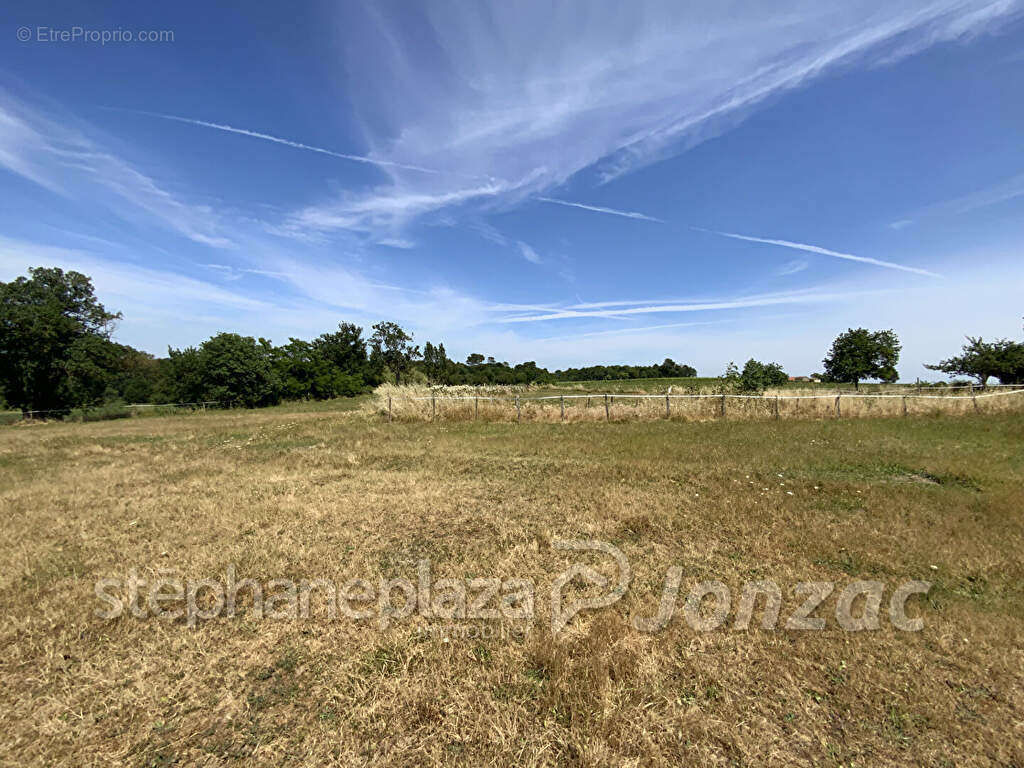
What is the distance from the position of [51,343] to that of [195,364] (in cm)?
1445

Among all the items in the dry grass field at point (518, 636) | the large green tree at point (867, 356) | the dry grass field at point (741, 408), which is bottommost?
the dry grass field at point (518, 636)

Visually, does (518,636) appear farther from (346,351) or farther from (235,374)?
(346,351)

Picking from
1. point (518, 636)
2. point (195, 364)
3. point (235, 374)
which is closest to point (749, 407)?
point (518, 636)

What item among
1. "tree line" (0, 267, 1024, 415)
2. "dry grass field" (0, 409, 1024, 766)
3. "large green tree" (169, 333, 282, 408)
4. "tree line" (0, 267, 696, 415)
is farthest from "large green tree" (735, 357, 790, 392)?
"large green tree" (169, 333, 282, 408)

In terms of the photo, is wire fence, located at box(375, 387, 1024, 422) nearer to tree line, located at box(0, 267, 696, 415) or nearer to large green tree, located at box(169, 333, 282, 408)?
tree line, located at box(0, 267, 696, 415)

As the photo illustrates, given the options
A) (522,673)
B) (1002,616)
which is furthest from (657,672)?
(1002,616)

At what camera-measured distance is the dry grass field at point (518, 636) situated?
2.21 m

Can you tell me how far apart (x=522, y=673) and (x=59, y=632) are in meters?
3.79

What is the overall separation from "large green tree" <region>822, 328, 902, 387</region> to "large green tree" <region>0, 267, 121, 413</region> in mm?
61761

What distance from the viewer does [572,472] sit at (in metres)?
8.30

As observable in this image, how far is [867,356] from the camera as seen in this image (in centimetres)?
3503

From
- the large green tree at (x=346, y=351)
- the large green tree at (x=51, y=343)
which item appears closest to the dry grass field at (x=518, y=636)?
the large green tree at (x=51, y=343)

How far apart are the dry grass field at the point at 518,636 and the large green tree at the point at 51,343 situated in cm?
2824

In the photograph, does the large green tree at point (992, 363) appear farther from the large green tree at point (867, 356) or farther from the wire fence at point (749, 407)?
the wire fence at point (749, 407)
